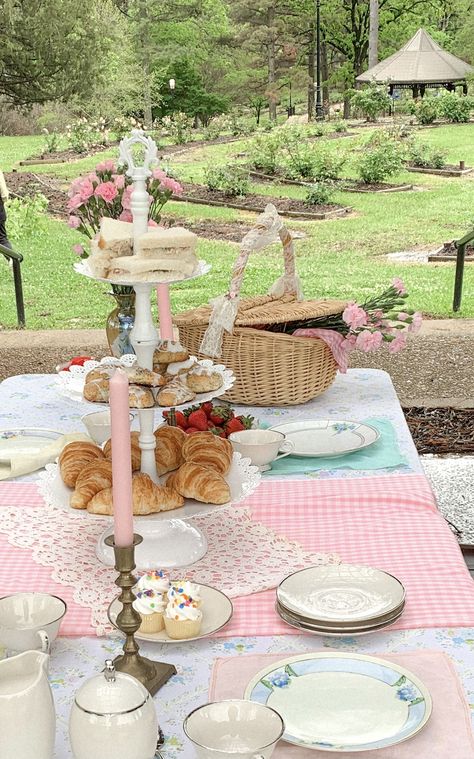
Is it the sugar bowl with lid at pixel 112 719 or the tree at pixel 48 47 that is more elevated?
the tree at pixel 48 47

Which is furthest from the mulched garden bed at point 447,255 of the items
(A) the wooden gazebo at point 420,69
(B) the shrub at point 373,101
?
(A) the wooden gazebo at point 420,69

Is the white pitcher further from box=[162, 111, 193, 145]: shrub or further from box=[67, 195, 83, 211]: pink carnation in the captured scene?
box=[162, 111, 193, 145]: shrub

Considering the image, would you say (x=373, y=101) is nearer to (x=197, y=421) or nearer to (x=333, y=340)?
(x=333, y=340)

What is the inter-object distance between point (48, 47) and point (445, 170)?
5.58 meters

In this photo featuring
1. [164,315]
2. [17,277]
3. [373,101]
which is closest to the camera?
[164,315]

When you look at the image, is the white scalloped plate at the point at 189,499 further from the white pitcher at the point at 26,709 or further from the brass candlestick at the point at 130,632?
the white pitcher at the point at 26,709

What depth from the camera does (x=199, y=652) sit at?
4.83ft

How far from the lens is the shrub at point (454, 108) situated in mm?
19375

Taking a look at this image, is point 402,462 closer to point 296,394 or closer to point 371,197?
point 296,394

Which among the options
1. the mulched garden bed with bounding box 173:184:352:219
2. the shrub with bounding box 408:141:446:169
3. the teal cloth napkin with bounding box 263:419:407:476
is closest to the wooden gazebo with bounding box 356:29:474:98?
the shrub with bounding box 408:141:446:169

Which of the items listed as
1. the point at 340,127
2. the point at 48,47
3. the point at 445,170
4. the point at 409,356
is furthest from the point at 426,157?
the point at 409,356

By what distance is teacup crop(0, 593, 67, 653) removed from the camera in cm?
140

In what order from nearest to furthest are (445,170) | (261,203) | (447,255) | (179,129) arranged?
(447,255) → (261,203) → (445,170) → (179,129)

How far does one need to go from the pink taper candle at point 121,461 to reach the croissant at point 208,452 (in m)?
0.42
